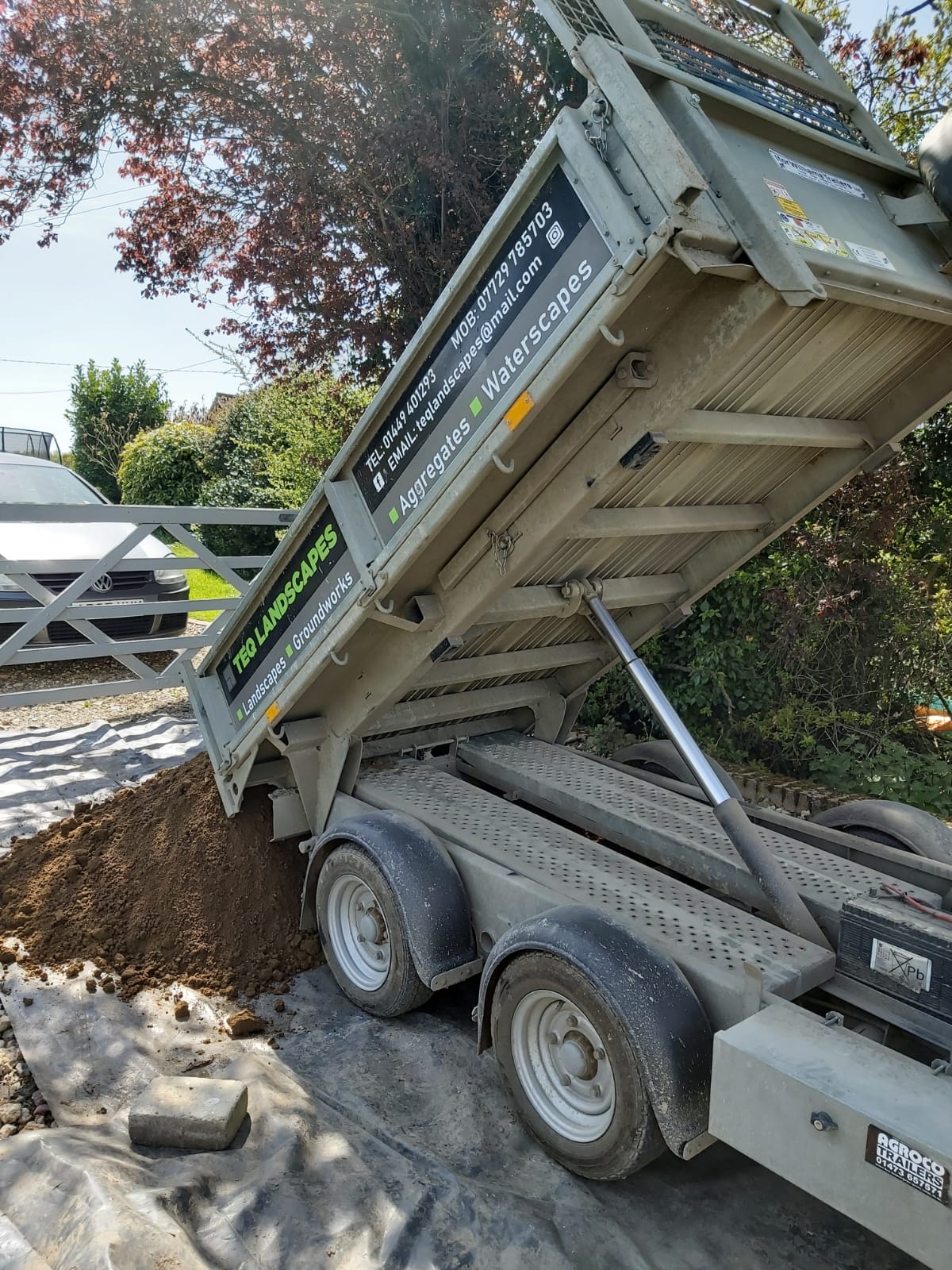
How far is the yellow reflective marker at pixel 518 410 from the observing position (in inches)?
107

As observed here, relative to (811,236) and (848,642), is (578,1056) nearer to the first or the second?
(811,236)

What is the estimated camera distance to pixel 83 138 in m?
7.52

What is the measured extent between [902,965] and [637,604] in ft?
6.83

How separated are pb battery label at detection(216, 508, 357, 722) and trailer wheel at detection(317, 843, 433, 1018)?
2.87ft

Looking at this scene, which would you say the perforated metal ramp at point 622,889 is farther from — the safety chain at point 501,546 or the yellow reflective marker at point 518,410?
the yellow reflective marker at point 518,410

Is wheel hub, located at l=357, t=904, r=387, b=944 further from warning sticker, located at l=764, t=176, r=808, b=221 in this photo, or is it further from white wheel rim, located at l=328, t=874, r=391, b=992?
Result: warning sticker, located at l=764, t=176, r=808, b=221

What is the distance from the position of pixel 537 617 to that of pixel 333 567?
3.16 feet

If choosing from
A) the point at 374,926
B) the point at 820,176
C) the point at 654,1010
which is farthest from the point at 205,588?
the point at 654,1010

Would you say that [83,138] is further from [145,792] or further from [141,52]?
[145,792]

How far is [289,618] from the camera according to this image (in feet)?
13.1

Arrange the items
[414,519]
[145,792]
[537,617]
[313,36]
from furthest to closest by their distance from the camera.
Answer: [313,36] < [145,792] < [537,617] < [414,519]

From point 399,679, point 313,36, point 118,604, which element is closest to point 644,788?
point 399,679

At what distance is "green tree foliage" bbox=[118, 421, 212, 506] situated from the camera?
64.6 feet

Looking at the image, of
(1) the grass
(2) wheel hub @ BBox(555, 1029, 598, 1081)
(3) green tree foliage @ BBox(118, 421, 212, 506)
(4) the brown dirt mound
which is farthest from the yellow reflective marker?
(3) green tree foliage @ BBox(118, 421, 212, 506)
